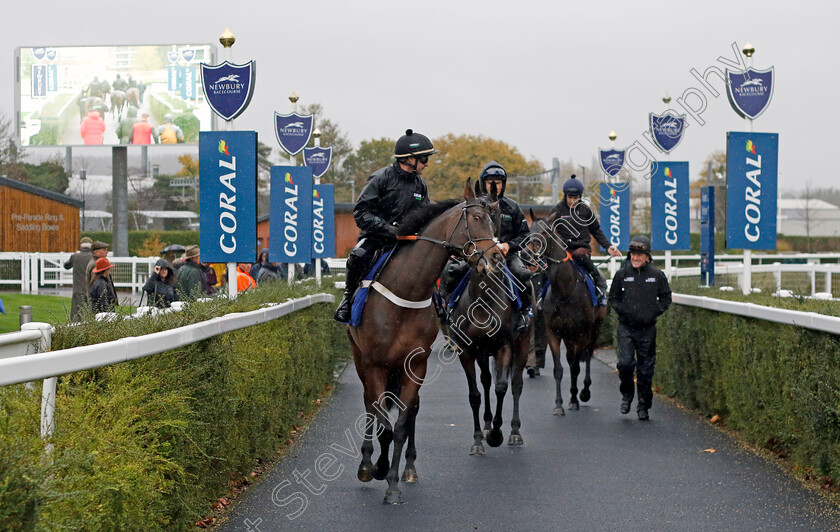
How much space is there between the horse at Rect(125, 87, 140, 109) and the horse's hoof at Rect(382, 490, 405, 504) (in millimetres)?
40608

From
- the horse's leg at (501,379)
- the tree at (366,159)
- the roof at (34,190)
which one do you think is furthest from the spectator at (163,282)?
the tree at (366,159)

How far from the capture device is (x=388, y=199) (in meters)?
8.00

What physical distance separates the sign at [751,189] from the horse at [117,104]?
37.0 meters

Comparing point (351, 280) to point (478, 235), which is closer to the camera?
point (478, 235)

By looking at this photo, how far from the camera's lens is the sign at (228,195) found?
10.7 metres

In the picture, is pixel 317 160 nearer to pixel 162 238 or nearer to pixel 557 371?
pixel 557 371

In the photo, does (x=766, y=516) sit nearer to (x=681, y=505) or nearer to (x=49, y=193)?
(x=681, y=505)

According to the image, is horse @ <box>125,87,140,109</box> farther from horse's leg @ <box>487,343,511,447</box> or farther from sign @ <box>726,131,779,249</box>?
horse's leg @ <box>487,343,511,447</box>

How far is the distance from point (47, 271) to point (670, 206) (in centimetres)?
2416

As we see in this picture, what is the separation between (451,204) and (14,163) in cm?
6189

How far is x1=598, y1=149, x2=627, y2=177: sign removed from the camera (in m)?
26.6

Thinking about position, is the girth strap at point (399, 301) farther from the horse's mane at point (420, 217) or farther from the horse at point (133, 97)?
the horse at point (133, 97)

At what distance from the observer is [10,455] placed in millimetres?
3082

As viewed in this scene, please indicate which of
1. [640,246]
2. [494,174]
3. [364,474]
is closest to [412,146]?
[494,174]
